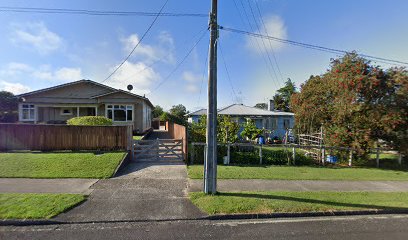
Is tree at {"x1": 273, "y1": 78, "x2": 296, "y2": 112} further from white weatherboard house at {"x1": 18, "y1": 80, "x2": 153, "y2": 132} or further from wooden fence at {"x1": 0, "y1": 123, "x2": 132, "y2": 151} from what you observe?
wooden fence at {"x1": 0, "y1": 123, "x2": 132, "y2": 151}

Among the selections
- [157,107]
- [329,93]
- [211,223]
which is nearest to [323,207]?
[211,223]

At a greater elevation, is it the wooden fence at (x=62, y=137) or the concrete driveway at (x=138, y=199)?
the wooden fence at (x=62, y=137)

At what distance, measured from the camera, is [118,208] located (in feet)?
18.5

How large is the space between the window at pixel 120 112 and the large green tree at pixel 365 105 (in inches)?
663

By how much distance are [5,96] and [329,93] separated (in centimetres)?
4850

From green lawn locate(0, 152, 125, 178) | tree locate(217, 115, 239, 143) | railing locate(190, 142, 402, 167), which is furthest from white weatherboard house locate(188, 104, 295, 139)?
green lawn locate(0, 152, 125, 178)

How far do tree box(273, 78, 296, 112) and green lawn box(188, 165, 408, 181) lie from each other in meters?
40.9

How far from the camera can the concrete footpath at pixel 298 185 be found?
7.43 m

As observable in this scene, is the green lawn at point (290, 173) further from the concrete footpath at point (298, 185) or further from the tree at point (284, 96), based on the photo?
the tree at point (284, 96)

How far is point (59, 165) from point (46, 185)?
2.21 metres

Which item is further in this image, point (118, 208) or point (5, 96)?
point (5, 96)

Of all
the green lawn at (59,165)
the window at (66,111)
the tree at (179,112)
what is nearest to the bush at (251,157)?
the green lawn at (59,165)

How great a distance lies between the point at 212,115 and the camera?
674cm

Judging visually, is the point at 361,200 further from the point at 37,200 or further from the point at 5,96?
the point at 5,96
